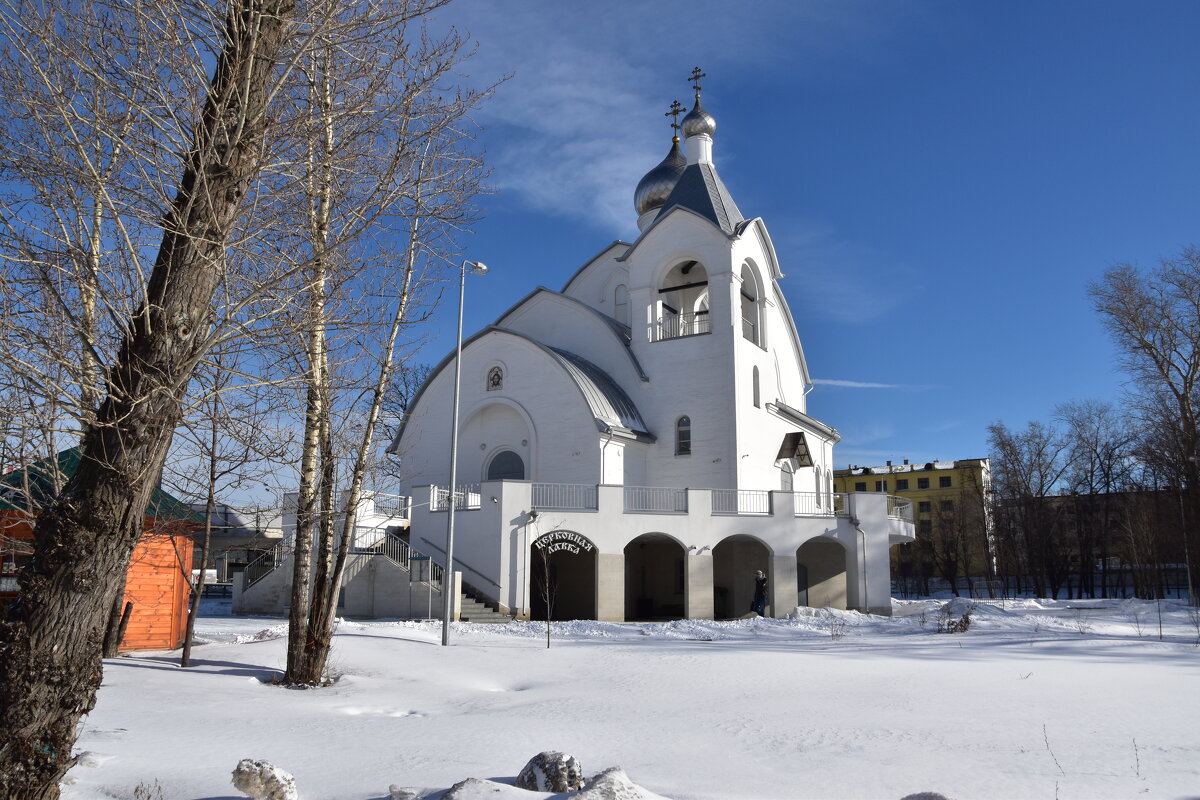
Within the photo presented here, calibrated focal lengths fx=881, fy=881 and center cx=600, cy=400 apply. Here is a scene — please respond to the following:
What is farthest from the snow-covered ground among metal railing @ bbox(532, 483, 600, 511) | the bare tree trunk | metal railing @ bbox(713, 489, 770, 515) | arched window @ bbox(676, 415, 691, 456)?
arched window @ bbox(676, 415, 691, 456)

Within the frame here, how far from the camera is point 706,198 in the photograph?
3116 centimetres

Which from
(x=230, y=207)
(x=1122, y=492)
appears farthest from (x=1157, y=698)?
(x=1122, y=492)

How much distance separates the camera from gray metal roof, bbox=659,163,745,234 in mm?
30531

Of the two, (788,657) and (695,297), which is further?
(695,297)

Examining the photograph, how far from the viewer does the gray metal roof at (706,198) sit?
100 ft

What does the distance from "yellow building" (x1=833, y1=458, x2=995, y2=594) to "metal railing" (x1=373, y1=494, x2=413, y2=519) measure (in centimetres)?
3401

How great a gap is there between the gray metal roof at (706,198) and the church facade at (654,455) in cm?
10

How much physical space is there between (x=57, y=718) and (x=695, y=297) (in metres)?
30.2

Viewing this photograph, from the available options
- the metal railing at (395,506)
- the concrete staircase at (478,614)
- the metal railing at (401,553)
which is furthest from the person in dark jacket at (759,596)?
the metal railing at (395,506)

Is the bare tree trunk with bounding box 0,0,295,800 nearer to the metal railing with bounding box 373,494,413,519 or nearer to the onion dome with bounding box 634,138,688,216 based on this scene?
the metal railing with bounding box 373,494,413,519

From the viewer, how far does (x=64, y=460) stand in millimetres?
14000

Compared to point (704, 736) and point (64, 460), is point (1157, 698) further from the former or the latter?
point (64, 460)

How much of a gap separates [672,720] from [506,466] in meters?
A: 20.2

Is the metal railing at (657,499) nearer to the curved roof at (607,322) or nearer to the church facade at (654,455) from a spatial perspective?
the church facade at (654,455)
